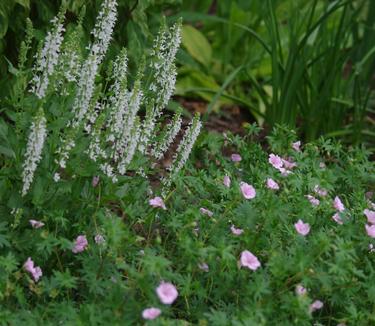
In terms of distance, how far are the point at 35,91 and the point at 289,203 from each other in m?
0.91

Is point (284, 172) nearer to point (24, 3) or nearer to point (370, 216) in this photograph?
point (370, 216)

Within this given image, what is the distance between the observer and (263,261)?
2.69 meters

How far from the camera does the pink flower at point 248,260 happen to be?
238 cm

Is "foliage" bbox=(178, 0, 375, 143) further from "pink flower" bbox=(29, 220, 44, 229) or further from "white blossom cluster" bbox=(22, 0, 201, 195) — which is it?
"pink flower" bbox=(29, 220, 44, 229)

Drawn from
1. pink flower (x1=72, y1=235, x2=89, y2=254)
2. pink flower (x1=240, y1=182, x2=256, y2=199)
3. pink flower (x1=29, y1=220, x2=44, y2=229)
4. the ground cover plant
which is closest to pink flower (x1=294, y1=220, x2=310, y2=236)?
the ground cover plant

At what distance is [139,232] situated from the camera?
2.87m

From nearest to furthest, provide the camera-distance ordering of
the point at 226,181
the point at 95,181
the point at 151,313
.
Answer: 1. the point at 151,313
2. the point at 95,181
3. the point at 226,181

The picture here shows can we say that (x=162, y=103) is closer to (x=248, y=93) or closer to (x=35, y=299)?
(x=35, y=299)

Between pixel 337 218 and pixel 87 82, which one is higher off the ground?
pixel 87 82

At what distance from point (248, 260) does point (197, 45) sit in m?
2.76

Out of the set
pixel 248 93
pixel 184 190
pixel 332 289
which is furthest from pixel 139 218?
pixel 248 93

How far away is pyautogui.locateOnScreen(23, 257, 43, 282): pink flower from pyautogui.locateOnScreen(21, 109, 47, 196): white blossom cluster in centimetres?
21

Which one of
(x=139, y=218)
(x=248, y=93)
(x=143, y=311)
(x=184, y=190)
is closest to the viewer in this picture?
(x=143, y=311)

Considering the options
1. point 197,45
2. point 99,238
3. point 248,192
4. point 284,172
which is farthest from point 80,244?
point 197,45
